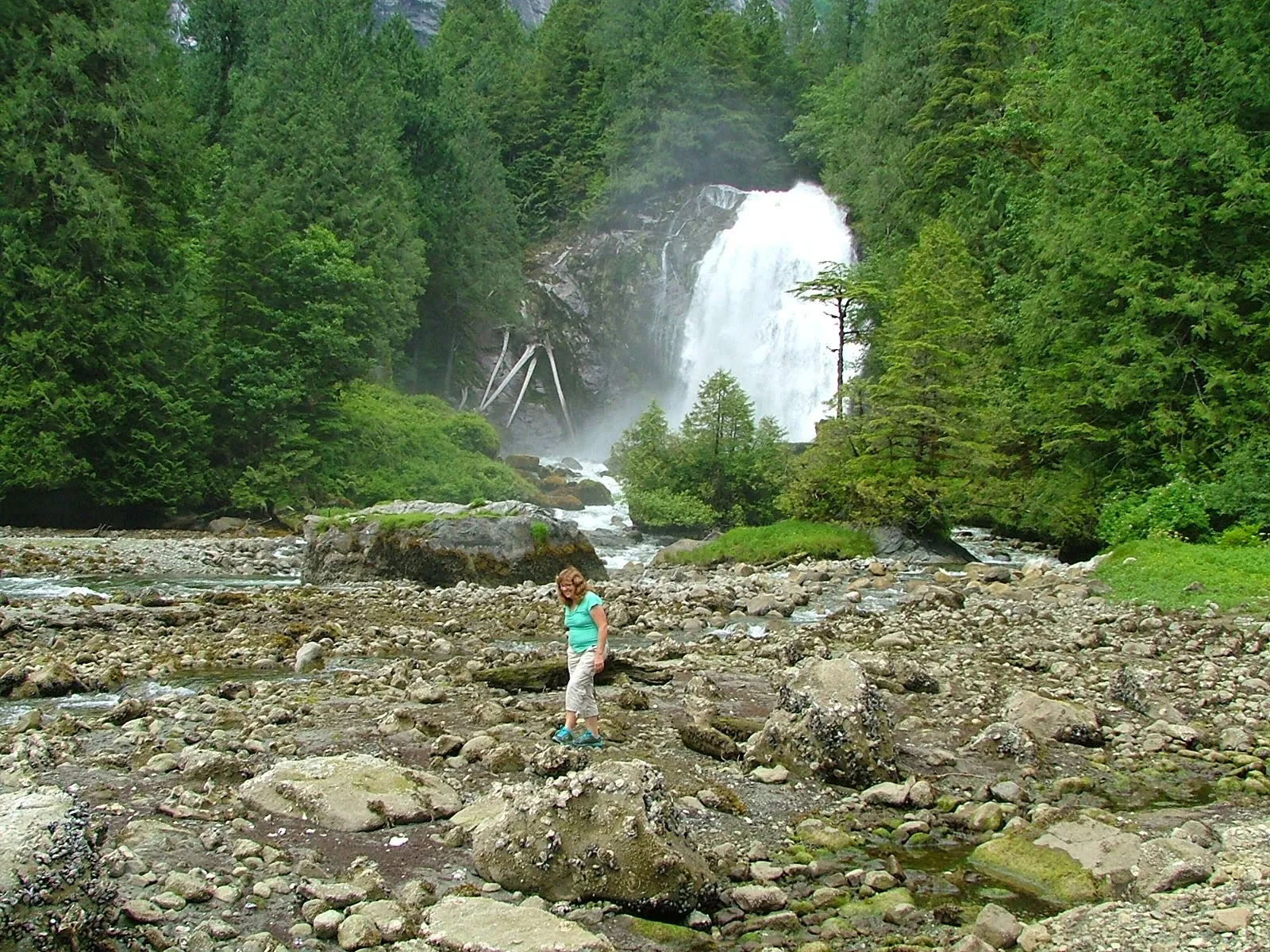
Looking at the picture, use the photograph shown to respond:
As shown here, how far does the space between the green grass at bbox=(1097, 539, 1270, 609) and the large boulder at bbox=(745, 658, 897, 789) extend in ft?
28.4

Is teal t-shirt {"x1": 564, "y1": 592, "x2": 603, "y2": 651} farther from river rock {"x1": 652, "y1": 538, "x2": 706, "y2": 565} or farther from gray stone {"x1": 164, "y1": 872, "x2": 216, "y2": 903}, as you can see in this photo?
river rock {"x1": 652, "y1": 538, "x2": 706, "y2": 565}

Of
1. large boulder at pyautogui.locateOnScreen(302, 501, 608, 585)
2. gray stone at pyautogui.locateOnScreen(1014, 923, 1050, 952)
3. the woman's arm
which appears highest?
the woman's arm

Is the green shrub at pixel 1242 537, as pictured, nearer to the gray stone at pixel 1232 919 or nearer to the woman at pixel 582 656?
the woman at pixel 582 656

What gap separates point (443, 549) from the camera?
60.7 ft

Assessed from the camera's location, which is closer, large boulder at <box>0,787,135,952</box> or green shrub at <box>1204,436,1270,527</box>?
large boulder at <box>0,787,135,952</box>

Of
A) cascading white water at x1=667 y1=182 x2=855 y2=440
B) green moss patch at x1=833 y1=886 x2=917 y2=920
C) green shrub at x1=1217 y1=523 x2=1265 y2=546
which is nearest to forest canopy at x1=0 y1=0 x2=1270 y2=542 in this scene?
green shrub at x1=1217 y1=523 x2=1265 y2=546

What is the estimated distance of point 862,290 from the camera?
92.2ft

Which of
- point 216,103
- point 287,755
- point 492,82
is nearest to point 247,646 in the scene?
point 287,755

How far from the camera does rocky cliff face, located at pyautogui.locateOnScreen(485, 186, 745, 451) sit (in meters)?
52.2

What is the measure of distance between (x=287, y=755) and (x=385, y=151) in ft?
123

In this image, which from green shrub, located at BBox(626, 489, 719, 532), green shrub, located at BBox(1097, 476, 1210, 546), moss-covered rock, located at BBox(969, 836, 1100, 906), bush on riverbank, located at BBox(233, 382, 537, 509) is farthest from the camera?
bush on riverbank, located at BBox(233, 382, 537, 509)

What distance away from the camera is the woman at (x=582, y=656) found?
7.58 meters

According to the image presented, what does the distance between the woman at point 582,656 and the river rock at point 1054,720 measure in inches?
134

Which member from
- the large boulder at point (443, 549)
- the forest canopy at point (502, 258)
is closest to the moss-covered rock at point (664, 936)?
the large boulder at point (443, 549)
